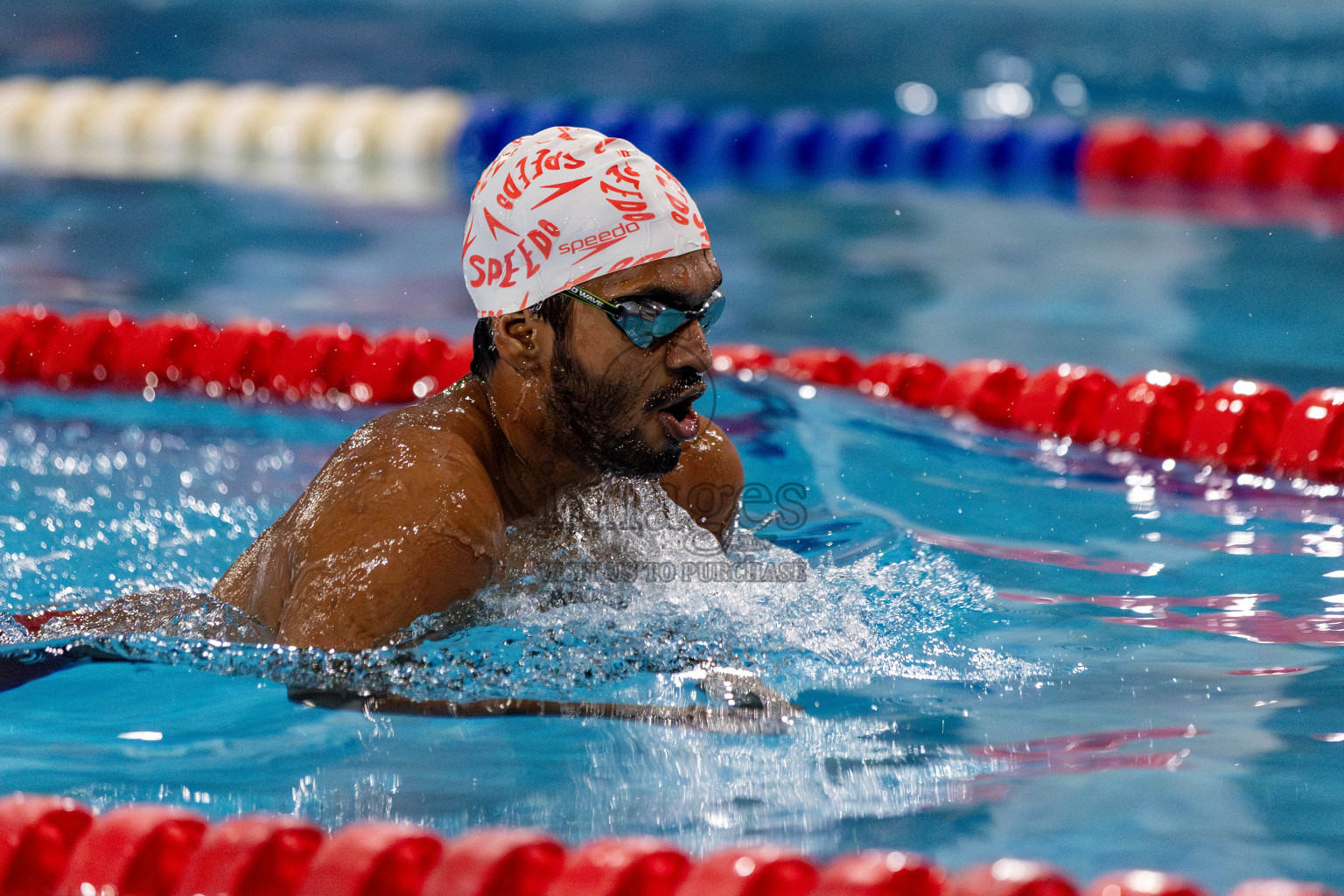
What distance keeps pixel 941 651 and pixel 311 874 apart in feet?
4.54

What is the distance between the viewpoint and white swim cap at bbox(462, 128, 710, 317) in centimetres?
262

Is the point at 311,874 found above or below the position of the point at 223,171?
below

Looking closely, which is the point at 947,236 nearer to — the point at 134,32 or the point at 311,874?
the point at 311,874

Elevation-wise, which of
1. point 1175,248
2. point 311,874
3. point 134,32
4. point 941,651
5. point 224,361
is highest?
point 134,32

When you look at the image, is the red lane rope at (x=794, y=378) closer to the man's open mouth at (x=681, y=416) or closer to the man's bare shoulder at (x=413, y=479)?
the man's open mouth at (x=681, y=416)

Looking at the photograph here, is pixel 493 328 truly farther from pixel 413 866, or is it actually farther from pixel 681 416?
pixel 413 866

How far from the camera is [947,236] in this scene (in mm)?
7500

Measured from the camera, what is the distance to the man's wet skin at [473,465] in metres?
2.33

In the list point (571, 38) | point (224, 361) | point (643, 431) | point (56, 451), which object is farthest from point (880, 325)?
point (571, 38)

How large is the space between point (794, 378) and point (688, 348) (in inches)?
86.4

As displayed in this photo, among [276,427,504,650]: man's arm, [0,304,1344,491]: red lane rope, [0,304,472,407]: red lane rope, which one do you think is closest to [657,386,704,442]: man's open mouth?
[276,427,504,650]: man's arm

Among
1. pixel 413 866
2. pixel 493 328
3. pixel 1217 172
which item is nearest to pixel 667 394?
pixel 493 328

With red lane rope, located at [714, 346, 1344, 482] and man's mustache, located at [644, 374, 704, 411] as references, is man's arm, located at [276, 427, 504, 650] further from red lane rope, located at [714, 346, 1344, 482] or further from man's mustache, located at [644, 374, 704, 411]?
red lane rope, located at [714, 346, 1344, 482]

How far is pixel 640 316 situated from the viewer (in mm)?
2584
